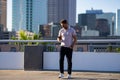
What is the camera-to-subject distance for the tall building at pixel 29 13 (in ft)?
Result: 495

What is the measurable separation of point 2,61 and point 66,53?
3.90m

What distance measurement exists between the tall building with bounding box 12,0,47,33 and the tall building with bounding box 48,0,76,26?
18.0ft

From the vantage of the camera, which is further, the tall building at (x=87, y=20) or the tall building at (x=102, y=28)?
the tall building at (x=87, y=20)

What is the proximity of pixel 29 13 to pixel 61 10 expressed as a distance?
15.0 m

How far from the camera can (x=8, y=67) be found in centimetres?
1366

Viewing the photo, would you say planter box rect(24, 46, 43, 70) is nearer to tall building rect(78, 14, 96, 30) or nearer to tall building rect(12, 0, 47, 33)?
tall building rect(78, 14, 96, 30)

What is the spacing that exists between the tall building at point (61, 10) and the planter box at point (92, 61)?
12219cm

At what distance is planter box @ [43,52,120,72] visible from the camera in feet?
42.0

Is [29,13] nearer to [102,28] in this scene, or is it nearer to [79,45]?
[102,28]

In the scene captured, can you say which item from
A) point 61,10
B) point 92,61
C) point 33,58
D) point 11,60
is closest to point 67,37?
point 92,61

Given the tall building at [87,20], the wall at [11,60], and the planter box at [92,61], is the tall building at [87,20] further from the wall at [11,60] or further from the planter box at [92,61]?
the planter box at [92,61]

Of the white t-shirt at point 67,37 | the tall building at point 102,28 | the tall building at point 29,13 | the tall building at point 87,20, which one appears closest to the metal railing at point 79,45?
the white t-shirt at point 67,37

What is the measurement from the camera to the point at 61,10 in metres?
151

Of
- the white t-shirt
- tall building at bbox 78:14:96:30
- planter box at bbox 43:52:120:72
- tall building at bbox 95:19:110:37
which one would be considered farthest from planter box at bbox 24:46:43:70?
tall building at bbox 78:14:96:30
